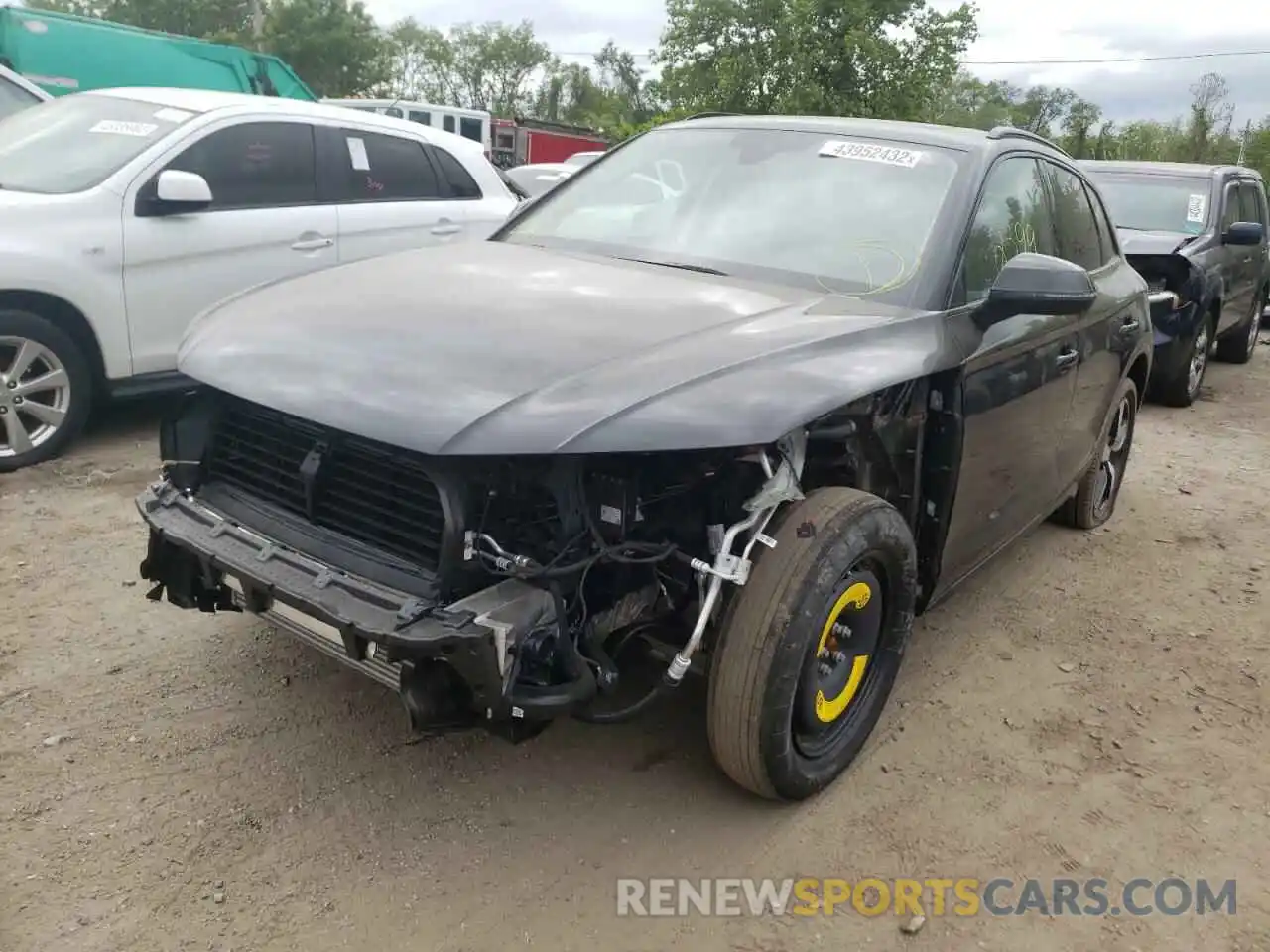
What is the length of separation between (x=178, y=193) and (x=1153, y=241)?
6.63 metres

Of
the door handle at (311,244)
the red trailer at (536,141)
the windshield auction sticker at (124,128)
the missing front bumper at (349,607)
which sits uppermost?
the red trailer at (536,141)

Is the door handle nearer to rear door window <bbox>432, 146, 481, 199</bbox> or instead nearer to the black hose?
rear door window <bbox>432, 146, 481, 199</bbox>

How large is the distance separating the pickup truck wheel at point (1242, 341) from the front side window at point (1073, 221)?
6.66m

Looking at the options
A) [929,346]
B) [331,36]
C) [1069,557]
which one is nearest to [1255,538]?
[1069,557]

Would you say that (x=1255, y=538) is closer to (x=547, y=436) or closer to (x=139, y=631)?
(x=547, y=436)

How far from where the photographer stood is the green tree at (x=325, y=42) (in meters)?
32.9

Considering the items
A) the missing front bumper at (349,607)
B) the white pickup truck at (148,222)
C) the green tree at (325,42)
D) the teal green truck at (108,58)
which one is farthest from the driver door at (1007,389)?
the green tree at (325,42)

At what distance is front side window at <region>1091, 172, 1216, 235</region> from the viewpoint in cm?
800

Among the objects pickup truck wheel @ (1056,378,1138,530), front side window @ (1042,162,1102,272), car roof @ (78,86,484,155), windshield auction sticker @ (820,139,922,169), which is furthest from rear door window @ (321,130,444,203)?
pickup truck wheel @ (1056,378,1138,530)

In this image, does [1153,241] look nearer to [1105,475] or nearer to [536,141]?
[1105,475]

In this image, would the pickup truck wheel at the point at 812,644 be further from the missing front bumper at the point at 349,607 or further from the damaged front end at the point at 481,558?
the missing front bumper at the point at 349,607

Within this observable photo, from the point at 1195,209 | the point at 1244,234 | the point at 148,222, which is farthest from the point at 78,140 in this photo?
the point at 1195,209

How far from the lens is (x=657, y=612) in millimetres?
2602

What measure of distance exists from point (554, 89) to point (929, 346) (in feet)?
195
